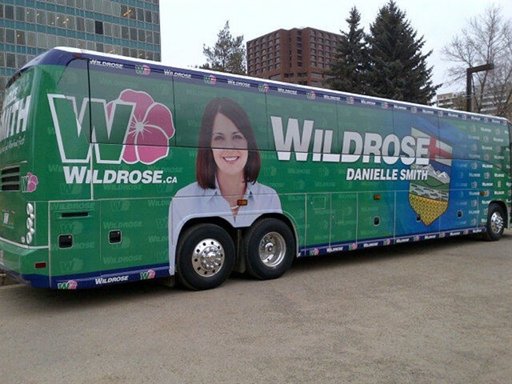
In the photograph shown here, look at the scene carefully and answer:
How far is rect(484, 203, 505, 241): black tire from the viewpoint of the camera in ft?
41.9

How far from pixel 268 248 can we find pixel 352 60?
27.4 m

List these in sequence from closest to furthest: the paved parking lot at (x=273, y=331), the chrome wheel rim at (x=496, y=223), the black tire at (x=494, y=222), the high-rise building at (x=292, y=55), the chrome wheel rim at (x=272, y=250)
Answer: the paved parking lot at (x=273, y=331) < the chrome wheel rim at (x=272, y=250) < the black tire at (x=494, y=222) < the chrome wheel rim at (x=496, y=223) < the high-rise building at (x=292, y=55)

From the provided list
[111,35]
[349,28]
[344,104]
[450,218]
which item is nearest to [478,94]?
[349,28]

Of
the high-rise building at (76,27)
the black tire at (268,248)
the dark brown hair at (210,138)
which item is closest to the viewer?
the dark brown hair at (210,138)

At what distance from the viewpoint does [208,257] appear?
7.38 meters

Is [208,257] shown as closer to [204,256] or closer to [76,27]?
[204,256]

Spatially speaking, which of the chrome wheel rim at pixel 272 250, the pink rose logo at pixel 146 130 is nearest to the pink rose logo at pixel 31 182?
the pink rose logo at pixel 146 130

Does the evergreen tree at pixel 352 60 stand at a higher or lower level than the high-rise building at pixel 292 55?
lower

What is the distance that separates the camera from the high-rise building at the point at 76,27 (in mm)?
59969

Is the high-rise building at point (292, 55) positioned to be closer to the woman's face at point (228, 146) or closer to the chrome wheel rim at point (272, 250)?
the chrome wheel rim at point (272, 250)

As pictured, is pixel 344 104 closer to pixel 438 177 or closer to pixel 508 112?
pixel 438 177

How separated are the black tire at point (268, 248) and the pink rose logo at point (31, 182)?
128 inches

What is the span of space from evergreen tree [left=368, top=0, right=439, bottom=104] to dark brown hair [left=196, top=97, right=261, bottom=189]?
82.5 feet

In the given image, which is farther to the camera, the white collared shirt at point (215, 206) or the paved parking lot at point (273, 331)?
the white collared shirt at point (215, 206)
